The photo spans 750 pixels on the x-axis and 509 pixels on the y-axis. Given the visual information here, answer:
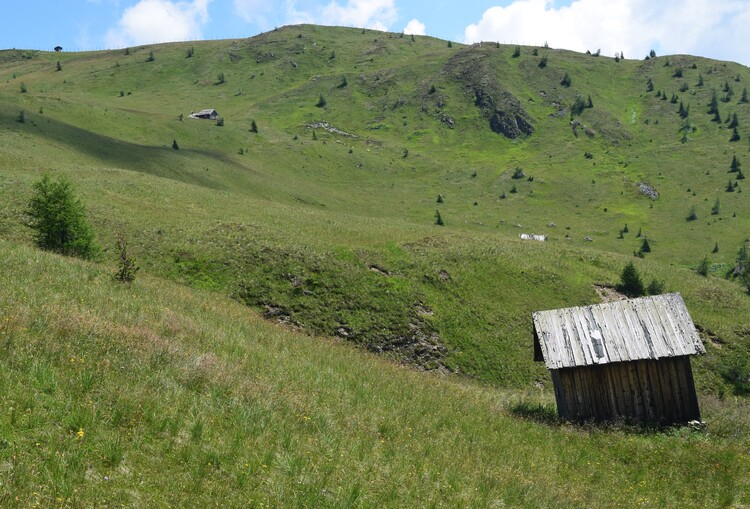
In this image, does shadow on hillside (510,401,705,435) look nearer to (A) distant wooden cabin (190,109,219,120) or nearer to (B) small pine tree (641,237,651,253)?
(B) small pine tree (641,237,651,253)

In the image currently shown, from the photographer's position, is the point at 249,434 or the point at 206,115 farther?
the point at 206,115

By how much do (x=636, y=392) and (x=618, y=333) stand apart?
2.24 metres

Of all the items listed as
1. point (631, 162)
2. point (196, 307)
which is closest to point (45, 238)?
point (196, 307)

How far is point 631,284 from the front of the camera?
43.7 meters

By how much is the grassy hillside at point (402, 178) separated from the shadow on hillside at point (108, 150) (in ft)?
1.48

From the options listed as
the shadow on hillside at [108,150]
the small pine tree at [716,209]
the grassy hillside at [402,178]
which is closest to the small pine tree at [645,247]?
the grassy hillside at [402,178]

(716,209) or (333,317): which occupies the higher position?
(716,209)

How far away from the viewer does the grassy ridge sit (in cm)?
660

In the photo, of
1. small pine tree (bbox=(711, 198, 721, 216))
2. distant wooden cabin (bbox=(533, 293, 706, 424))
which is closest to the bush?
distant wooden cabin (bbox=(533, 293, 706, 424))

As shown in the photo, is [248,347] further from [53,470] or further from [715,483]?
[715,483]

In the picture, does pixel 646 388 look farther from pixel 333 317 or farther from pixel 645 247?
pixel 645 247

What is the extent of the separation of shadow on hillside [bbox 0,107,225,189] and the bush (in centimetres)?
3866

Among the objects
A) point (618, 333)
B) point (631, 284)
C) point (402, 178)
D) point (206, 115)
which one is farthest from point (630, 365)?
point (206, 115)

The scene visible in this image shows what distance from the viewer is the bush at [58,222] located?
86.2 ft
